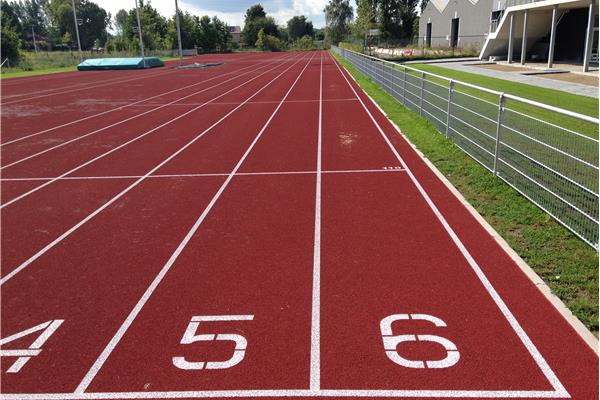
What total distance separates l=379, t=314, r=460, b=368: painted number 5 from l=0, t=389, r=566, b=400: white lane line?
30 centimetres

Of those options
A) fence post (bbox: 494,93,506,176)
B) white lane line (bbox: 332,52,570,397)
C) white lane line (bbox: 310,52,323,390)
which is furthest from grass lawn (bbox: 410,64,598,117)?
white lane line (bbox: 310,52,323,390)

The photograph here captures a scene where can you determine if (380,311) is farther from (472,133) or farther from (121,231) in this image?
(472,133)

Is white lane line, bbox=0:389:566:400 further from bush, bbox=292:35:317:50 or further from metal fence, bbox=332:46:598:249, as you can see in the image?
bush, bbox=292:35:317:50

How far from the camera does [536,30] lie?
35938 millimetres

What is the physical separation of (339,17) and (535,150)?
10258cm

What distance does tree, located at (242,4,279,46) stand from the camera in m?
110

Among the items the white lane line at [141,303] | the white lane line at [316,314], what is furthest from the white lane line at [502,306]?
the white lane line at [141,303]

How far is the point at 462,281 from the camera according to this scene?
195 inches

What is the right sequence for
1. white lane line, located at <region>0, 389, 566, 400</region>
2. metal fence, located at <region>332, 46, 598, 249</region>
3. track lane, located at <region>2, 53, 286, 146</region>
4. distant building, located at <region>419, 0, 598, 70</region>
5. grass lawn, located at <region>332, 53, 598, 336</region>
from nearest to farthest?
white lane line, located at <region>0, 389, 566, 400</region> → grass lawn, located at <region>332, 53, 598, 336</region> → metal fence, located at <region>332, 46, 598, 249</region> → track lane, located at <region>2, 53, 286, 146</region> → distant building, located at <region>419, 0, 598, 70</region>

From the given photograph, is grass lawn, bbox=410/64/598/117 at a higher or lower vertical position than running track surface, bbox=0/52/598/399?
higher

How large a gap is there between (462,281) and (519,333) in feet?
3.10

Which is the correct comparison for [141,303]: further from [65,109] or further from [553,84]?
[553,84]

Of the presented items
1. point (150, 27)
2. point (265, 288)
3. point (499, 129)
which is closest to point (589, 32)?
point (499, 129)

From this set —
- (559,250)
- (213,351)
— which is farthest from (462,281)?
(213,351)
